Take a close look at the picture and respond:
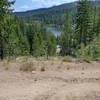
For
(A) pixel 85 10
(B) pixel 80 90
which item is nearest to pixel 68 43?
(A) pixel 85 10

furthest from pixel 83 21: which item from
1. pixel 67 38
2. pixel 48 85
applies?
pixel 48 85

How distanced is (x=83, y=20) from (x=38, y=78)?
28.3 m

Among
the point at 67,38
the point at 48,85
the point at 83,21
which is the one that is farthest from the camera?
the point at 67,38

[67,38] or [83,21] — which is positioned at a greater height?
[83,21]

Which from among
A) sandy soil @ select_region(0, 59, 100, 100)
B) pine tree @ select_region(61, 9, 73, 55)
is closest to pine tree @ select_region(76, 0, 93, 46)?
pine tree @ select_region(61, 9, 73, 55)

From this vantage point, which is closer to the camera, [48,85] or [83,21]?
[48,85]

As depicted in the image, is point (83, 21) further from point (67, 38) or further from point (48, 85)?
point (48, 85)

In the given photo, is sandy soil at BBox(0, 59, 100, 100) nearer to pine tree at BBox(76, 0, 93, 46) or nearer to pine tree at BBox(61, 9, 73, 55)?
pine tree at BBox(76, 0, 93, 46)

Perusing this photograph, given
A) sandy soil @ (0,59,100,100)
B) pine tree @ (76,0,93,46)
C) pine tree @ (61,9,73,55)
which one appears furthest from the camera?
pine tree @ (61,9,73,55)

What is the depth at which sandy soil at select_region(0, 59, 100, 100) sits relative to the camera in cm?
447

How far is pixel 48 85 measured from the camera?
205 inches

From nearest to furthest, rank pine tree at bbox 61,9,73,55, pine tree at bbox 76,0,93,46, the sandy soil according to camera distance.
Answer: the sandy soil
pine tree at bbox 76,0,93,46
pine tree at bbox 61,9,73,55

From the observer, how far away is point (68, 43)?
43.5 metres

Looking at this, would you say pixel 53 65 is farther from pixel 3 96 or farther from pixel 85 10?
pixel 85 10
